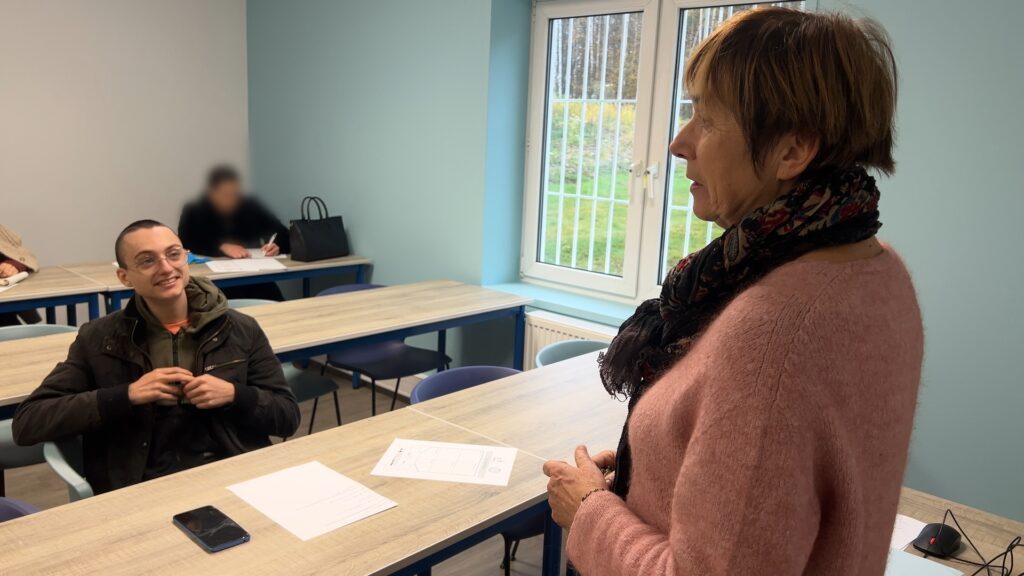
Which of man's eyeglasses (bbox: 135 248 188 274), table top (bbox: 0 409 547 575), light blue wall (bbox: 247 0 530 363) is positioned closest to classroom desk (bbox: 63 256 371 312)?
light blue wall (bbox: 247 0 530 363)

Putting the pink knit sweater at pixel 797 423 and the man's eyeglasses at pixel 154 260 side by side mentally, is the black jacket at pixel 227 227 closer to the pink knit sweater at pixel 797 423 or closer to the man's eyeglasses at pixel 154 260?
the man's eyeglasses at pixel 154 260

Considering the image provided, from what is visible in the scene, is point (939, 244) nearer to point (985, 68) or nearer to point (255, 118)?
point (985, 68)

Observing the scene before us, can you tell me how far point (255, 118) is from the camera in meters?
5.41

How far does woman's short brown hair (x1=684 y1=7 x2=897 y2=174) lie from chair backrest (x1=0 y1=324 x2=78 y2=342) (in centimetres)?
286

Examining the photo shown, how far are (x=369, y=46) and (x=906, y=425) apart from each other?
4243mm

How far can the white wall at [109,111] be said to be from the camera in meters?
4.43

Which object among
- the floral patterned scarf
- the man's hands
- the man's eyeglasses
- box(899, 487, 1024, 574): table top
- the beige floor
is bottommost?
the beige floor

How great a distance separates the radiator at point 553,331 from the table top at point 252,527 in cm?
176

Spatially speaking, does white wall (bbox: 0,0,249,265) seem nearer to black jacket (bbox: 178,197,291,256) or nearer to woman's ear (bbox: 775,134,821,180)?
black jacket (bbox: 178,197,291,256)

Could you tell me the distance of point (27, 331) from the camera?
283 centimetres

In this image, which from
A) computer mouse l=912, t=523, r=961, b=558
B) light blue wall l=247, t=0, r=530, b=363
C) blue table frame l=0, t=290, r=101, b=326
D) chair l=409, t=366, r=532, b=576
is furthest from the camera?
light blue wall l=247, t=0, r=530, b=363

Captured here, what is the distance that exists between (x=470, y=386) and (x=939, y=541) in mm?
1479

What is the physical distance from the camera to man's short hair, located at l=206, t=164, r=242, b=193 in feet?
16.2

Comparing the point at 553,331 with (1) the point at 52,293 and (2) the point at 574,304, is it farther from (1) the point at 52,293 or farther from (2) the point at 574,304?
(1) the point at 52,293
